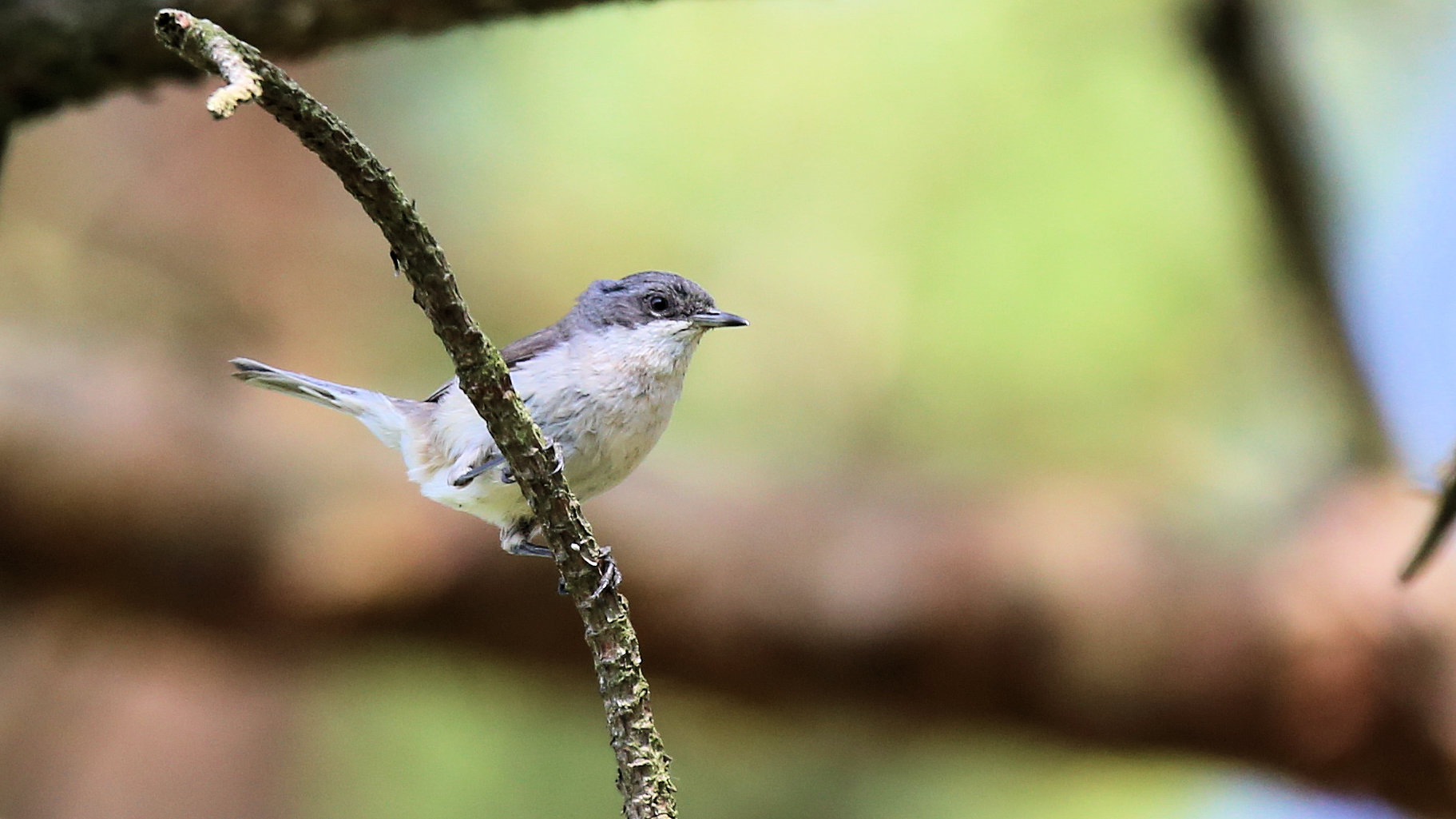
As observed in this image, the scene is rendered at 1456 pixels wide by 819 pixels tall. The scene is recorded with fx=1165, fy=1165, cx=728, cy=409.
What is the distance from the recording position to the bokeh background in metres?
5.59

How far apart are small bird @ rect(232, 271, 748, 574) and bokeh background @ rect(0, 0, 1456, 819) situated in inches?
66.3

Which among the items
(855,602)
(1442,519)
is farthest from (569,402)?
(855,602)

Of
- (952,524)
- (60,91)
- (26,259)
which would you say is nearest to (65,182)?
(26,259)

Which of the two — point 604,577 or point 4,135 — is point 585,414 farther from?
point 4,135

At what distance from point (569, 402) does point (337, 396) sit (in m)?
0.90

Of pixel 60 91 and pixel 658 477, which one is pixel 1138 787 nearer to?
pixel 658 477

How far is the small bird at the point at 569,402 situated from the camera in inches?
123

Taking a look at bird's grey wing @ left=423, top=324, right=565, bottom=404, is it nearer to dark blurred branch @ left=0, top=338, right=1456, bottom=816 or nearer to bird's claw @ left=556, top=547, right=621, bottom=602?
bird's claw @ left=556, top=547, right=621, bottom=602

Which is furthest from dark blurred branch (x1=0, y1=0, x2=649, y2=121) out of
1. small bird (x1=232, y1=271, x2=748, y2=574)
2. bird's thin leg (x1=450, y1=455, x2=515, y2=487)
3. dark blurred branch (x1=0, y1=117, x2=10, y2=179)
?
bird's thin leg (x1=450, y1=455, x2=515, y2=487)

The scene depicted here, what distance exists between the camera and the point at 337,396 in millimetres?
3576

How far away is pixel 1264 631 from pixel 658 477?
3.10m

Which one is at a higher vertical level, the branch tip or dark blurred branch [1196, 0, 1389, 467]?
dark blurred branch [1196, 0, 1389, 467]

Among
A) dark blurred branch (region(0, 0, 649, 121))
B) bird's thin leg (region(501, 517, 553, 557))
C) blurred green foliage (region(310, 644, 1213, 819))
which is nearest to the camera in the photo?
bird's thin leg (region(501, 517, 553, 557))

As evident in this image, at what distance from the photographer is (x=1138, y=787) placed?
20.6ft
